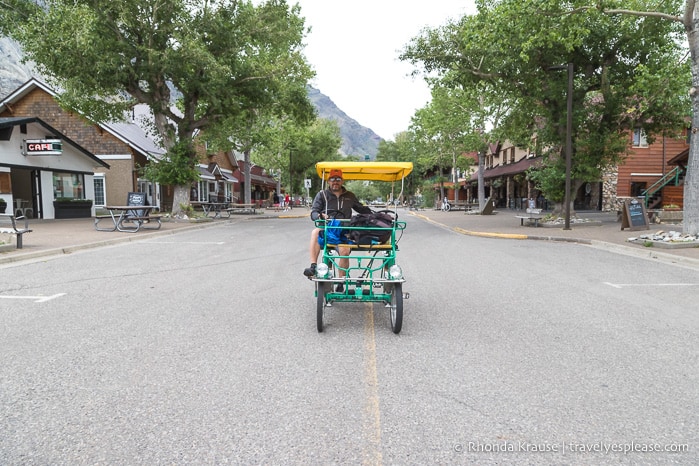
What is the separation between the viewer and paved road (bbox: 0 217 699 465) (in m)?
2.81

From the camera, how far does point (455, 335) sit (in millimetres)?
4996

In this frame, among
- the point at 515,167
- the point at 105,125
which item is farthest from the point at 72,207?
the point at 515,167

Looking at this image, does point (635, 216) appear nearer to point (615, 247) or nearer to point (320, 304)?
point (615, 247)

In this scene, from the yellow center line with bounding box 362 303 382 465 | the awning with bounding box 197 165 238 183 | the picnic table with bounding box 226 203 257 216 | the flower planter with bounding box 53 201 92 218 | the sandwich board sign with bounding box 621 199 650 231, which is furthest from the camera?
the awning with bounding box 197 165 238 183

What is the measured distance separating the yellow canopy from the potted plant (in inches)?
923

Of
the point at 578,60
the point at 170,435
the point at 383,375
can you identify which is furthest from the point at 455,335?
the point at 578,60

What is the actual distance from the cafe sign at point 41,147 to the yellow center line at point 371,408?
903 inches

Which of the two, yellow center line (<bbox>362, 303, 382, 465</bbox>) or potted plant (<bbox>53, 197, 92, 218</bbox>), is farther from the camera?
potted plant (<bbox>53, 197, 92, 218</bbox>)

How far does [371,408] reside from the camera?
328 cm

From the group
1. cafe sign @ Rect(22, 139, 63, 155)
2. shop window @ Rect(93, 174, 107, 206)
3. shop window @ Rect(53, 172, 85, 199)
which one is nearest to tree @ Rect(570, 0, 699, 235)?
cafe sign @ Rect(22, 139, 63, 155)

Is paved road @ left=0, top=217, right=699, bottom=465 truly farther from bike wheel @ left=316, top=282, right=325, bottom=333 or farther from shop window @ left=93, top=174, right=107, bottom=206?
shop window @ left=93, top=174, right=107, bottom=206

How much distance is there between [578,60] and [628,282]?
14.8m

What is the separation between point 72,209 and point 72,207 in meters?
0.11

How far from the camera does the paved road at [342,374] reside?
9.23ft
